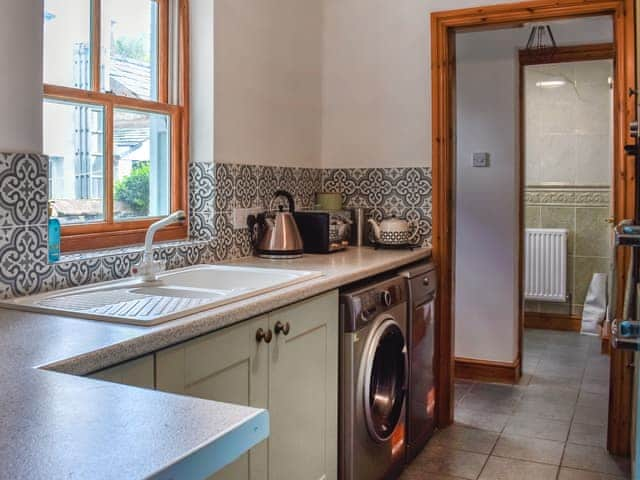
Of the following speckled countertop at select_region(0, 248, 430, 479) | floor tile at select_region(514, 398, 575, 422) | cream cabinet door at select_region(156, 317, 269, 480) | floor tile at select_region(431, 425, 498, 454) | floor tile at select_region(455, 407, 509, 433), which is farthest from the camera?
floor tile at select_region(514, 398, 575, 422)

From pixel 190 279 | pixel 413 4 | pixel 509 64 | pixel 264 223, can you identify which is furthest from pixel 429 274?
pixel 509 64

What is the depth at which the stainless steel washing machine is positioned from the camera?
2.28 metres

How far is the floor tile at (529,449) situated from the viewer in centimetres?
292

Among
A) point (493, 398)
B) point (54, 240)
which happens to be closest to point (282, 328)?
point (54, 240)

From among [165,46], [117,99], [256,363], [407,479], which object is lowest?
[407,479]

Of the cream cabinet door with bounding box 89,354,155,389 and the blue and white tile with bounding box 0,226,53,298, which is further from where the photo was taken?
the blue and white tile with bounding box 0,226,53,298

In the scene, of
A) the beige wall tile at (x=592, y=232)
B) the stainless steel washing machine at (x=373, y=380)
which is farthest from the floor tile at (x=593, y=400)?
the beige wall tile at (x=592, y=232)

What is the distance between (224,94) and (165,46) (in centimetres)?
30

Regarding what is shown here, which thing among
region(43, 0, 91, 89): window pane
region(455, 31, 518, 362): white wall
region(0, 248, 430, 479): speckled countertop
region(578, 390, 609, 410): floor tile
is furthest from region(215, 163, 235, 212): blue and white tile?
region(578, 390, 609, 410): floor tile

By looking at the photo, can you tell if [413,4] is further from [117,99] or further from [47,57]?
[47,57]

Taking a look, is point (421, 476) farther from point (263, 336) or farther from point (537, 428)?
point (263, 336)

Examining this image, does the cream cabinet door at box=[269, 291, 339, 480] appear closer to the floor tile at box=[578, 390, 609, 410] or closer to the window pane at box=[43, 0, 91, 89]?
the window pane at box=[43, 0, 91, 89]

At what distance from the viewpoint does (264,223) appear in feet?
9.59

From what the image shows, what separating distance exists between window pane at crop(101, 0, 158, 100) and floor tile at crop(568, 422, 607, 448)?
8.28 ft
